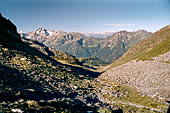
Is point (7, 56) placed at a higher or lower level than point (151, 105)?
higher

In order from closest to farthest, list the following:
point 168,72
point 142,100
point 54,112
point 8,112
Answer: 1. point 8,112
2. point 54,112
3. point 142,100
4. point 168,72

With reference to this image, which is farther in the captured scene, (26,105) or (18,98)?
(18,98)

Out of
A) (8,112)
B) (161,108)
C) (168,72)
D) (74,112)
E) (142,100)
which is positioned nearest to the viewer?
(8,112)

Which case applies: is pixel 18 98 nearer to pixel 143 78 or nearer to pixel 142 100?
pixel 142 100

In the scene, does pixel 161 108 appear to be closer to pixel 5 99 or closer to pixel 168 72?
pixel 5 99

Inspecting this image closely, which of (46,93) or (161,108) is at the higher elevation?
(46,93)

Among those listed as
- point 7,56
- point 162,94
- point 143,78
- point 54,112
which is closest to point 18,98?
point 54,112

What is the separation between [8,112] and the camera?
15906mm

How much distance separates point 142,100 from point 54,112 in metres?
25.5

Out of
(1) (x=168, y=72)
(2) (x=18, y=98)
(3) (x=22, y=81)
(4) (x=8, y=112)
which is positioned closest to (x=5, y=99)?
(2) (x=18, y=98)

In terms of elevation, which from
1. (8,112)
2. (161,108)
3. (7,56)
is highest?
(7,56)

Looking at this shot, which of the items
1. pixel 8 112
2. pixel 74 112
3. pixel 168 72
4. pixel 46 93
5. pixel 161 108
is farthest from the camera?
pixel 168 72

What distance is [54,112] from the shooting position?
19.0 metres

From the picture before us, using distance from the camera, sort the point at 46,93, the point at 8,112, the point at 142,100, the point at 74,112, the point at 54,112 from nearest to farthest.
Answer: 1. the point at 8,112
2. the point at 54,112
3. the point at 74,112
4. the point at 46,93
5. the point at 142,100
